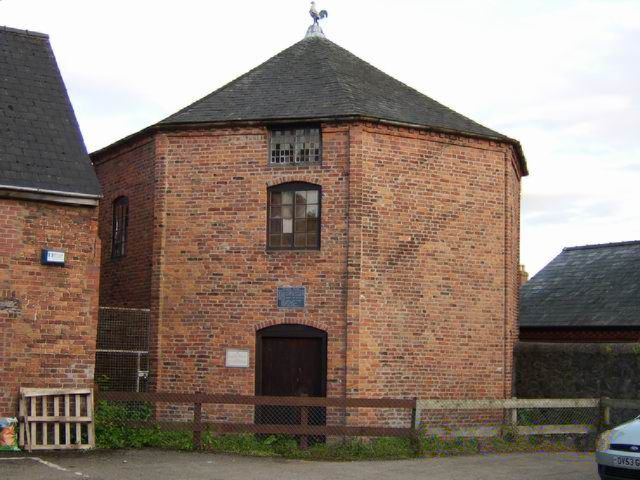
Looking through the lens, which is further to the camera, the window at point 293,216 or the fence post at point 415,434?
the window at point 293,216

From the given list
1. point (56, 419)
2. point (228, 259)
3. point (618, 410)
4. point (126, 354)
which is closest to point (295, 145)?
point (228, 259)

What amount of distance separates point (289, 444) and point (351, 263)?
399cm

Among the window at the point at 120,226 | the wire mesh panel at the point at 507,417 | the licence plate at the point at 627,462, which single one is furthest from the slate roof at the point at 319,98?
the licence plate at the point at 627,462

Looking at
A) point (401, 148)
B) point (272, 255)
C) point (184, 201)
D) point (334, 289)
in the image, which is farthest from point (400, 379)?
point (184, 201)

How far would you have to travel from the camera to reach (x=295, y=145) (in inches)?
712

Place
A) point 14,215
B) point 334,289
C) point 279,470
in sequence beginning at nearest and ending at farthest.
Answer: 1. point 279,470
2. point 14,215
3. point 334,289

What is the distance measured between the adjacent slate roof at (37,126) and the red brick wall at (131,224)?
2.99m

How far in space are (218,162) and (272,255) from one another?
2.39 metres

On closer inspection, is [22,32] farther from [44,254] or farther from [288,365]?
[288,365]

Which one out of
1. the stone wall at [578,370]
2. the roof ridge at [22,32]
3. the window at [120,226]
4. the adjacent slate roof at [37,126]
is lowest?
the stone wall at [578,370]

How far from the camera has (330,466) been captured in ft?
44.5

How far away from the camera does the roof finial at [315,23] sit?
2244 cm

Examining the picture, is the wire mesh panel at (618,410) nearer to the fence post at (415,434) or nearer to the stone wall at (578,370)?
the stone wall at (578,370)

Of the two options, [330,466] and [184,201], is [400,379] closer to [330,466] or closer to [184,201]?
[330,466]
